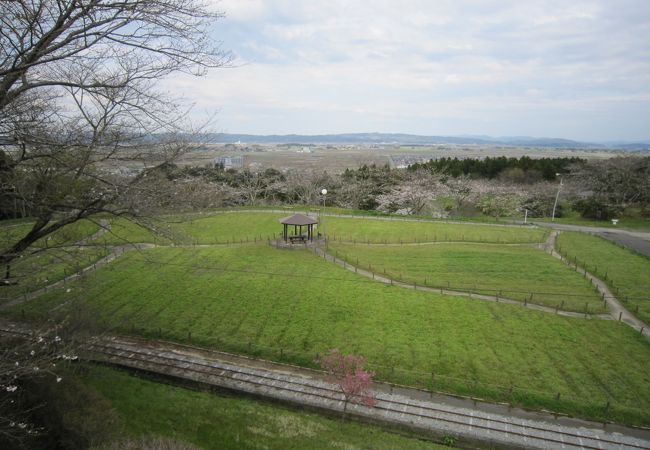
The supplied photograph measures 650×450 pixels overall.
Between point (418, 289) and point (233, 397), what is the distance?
451 inches

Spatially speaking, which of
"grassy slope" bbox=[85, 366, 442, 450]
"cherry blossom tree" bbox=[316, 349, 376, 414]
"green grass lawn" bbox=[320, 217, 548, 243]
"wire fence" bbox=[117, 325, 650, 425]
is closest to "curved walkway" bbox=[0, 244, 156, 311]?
"grassy slope" bbox=[85, 366, 442, 450]

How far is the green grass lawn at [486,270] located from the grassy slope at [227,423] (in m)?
11.6

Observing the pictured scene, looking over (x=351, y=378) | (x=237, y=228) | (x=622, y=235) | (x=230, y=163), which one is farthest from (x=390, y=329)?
(x=230, y=163)

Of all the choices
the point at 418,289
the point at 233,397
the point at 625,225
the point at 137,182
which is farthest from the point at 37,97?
the point at 625,225

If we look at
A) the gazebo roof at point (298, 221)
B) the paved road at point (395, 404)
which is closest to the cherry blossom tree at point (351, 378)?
the paved road at point (395, 404)

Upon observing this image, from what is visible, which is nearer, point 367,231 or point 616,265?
point 616,265

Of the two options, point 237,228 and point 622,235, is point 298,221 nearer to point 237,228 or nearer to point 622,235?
point 237,228

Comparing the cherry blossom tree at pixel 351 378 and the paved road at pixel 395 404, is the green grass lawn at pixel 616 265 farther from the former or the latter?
the cherry blossom tree at pixel 351 378

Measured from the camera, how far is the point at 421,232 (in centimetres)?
3300

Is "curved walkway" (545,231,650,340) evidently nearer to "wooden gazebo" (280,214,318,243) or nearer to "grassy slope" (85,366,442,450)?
"grassy slope" (85,366,442,450)

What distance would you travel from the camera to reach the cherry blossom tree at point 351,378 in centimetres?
1191

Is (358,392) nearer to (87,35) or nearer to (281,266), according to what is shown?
(87,35)

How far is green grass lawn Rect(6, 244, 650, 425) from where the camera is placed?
13.9 m

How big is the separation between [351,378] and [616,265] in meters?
22.5
